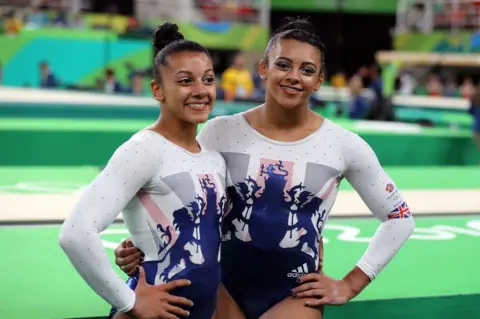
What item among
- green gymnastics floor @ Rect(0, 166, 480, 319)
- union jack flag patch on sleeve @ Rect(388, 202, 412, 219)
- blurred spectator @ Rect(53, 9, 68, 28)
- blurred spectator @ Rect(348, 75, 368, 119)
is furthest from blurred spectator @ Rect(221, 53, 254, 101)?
union jack flag patch on sleeve @ Rect(388, 202, 412, 219)

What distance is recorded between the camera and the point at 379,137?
6.88 meters

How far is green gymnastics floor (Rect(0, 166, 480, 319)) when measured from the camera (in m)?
2.25

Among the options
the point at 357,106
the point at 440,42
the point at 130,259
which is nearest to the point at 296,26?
the point at 130,259

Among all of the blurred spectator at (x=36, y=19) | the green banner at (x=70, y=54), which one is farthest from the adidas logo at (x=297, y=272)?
the blurred spectator at (x=36, y=19)

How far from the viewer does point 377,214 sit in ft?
6.93

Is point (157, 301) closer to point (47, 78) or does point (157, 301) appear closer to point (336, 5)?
point (47, 78)

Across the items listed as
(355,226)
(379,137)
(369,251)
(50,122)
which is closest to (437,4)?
(379,137)

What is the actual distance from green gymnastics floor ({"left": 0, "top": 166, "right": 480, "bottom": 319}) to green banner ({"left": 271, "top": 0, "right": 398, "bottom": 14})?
778 inches

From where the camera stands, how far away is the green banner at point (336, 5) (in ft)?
75.4

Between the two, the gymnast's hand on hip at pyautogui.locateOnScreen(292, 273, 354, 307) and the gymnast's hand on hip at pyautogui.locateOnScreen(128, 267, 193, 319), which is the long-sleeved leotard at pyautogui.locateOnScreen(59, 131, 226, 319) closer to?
the gymnast's hand on hip at pyautogui.locateOnScreen(128, 267, 193, 319)

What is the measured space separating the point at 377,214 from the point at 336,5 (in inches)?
847

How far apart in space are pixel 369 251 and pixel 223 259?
413 mm

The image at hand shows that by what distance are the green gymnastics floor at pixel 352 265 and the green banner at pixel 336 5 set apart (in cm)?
1977

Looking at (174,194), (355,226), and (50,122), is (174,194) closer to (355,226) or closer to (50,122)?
(355,226)
